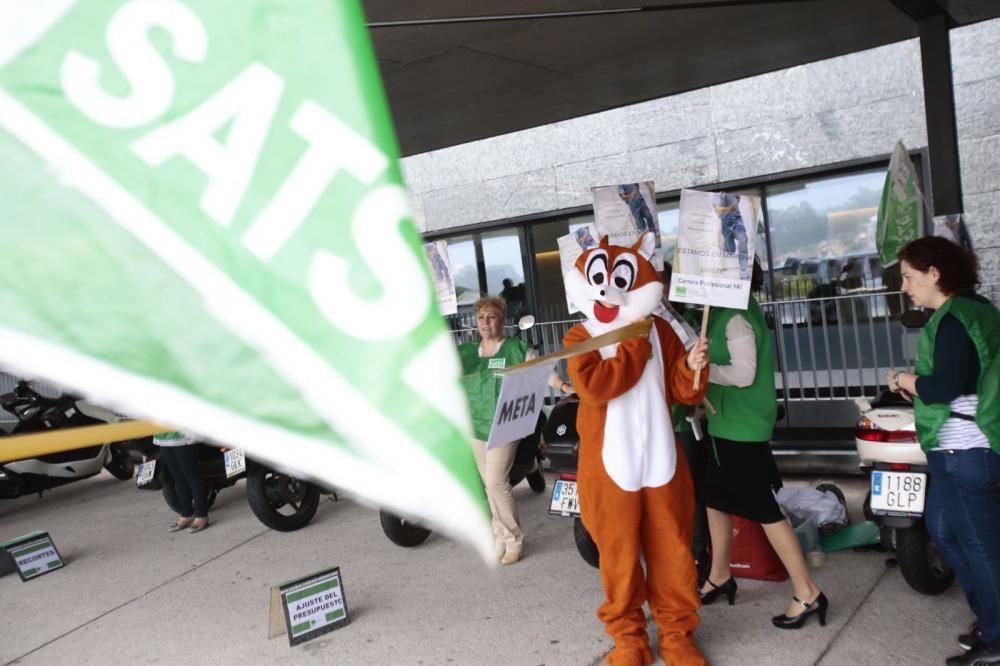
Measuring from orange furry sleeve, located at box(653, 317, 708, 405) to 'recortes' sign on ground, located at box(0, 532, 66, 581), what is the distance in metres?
4.99

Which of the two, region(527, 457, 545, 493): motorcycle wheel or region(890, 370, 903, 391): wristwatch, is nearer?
region(890, 370, 903, 391): wristwatch

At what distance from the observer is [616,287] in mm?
3434

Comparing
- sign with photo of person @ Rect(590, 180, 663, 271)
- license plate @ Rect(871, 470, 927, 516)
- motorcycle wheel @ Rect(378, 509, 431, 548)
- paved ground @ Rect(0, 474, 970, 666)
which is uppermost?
sign with photo of person @ Rect(590, 180, 663, 271)

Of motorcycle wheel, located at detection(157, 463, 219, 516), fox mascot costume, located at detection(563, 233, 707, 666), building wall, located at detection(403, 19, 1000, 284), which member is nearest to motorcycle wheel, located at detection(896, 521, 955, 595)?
fox mascot costume, located at detection(563, 233, 707, 666)

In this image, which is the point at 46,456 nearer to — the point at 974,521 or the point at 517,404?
the point at 517,404

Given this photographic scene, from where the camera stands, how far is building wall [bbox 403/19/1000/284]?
23.2 feet

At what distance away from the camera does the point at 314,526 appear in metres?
6.39

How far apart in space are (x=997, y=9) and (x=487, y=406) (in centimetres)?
366

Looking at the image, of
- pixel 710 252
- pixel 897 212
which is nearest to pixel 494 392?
pixel 710 252

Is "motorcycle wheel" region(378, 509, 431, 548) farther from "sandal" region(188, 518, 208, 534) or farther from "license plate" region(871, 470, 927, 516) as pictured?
"license plate" region(871, 470, 927, 516)

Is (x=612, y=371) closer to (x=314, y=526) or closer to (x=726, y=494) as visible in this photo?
(x=726, y=494)

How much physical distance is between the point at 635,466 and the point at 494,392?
157 centimetres

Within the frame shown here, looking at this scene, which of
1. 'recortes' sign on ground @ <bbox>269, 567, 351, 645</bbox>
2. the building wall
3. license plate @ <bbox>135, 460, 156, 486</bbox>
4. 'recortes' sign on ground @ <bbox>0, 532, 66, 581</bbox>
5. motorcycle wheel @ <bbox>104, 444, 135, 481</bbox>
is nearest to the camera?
'recortes' sign on ground @ <bbox>269, 567, 351, 645</bbox>

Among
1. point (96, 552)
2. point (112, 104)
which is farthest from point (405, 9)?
point (96, 552)
